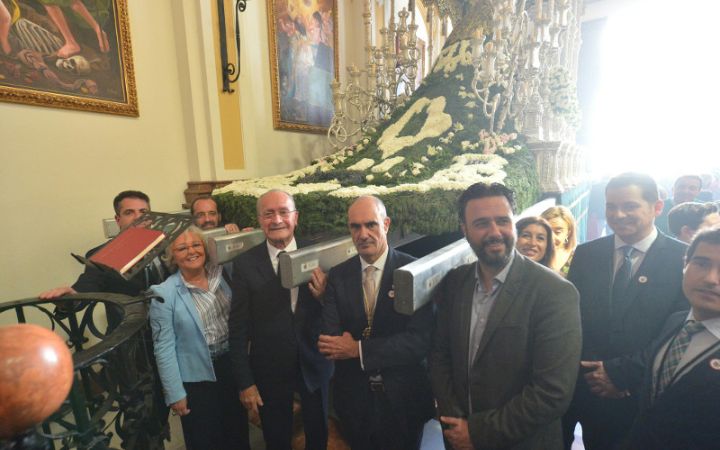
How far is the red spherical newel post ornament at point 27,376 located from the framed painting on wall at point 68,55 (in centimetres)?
352

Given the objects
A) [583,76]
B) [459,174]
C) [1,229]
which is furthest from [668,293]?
[583,76]

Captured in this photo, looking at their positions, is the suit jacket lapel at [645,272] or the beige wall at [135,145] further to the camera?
the beige wall at [135,145]

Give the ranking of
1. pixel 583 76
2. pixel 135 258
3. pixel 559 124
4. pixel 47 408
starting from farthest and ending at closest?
pixel 583 76, pixel 559 124, pixel 135 258, pixel 47 408

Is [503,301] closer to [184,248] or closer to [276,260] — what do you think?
[276,260]

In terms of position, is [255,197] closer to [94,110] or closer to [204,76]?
[94,110]

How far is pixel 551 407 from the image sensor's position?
114cm

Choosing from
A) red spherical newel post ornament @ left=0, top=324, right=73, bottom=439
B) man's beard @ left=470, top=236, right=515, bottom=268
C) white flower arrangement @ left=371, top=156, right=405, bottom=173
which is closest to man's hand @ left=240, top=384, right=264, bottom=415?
man's beard @ left=470, top=236, right=515, bottom=268

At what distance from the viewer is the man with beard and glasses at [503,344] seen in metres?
1.15

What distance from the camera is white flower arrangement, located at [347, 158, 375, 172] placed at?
11.8ft

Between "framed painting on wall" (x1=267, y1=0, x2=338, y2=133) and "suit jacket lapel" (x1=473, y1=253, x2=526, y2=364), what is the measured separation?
15.2 feet

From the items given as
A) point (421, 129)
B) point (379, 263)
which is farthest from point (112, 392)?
point (421, 129)

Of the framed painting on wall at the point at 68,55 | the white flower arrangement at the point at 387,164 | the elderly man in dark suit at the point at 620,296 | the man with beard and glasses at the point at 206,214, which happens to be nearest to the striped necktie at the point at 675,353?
the elderly man in dark suit at the point at 620,296

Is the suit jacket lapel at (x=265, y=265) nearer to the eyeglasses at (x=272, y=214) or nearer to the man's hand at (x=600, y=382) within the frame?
the eyeglasses at (x=272, y=214)

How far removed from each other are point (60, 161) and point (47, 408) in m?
3.65
